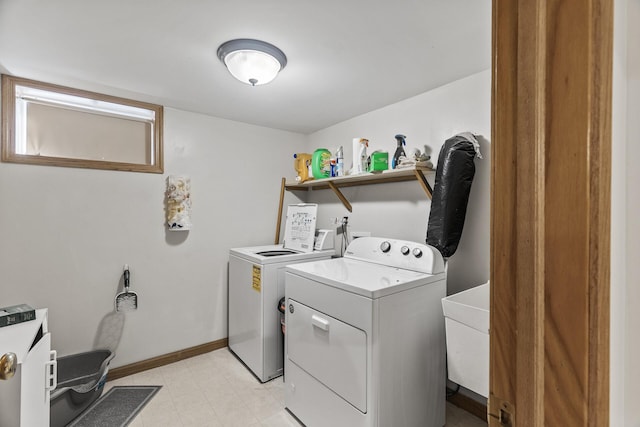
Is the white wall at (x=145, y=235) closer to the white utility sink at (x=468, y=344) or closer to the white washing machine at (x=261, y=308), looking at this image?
the white washing machine at (x=261, y=308)

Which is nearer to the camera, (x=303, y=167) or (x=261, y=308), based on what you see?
(x=261, y=308)

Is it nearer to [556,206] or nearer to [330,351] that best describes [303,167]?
[330,351]

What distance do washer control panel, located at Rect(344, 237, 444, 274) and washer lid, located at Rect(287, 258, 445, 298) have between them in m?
0.04

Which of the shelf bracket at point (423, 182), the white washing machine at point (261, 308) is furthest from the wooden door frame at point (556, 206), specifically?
the white washing machine at point (261, 308)

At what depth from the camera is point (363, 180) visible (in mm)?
2635

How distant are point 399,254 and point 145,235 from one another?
2071 mm

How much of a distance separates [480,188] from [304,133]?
2.13m

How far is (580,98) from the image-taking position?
1.48ft

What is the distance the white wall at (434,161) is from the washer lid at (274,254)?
455mm

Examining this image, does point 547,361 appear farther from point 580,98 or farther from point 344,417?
point 344,417

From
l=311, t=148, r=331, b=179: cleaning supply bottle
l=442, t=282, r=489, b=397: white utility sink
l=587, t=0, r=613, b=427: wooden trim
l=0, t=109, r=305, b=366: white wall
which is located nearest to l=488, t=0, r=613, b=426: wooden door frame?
l=587, t=0, r=613, b=427: wooden trim

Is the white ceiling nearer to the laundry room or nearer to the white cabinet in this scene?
the laundry room

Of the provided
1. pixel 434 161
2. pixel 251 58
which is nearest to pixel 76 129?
pixel 251 58

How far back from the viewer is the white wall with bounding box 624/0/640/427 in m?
0.54
